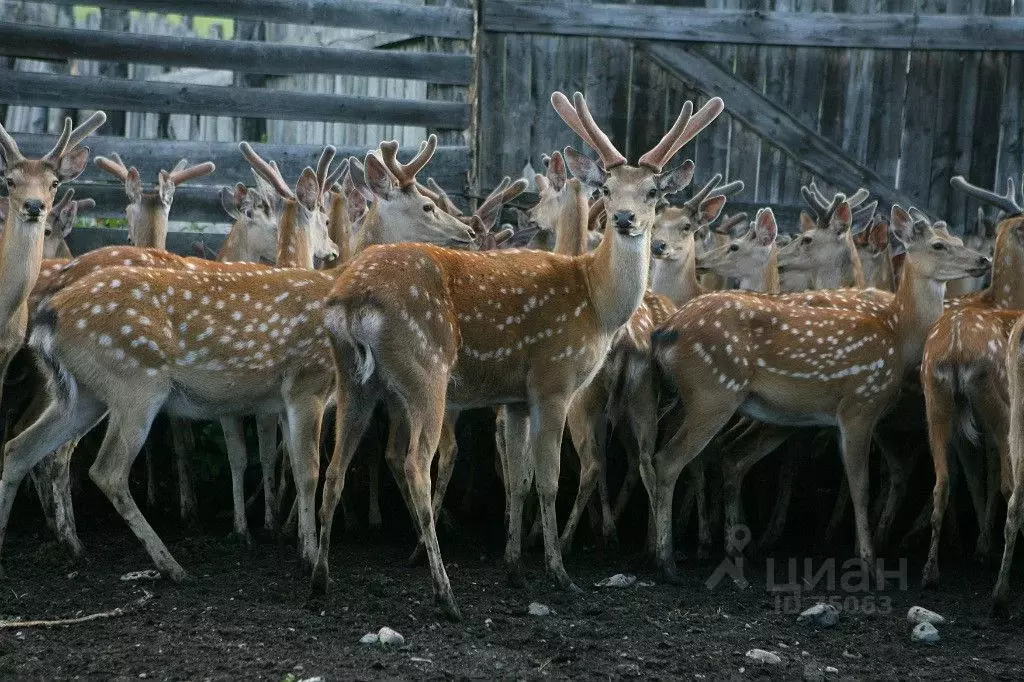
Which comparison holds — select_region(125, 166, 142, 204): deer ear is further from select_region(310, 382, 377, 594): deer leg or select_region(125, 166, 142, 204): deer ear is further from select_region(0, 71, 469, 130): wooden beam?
select_region(310, 382, 377, 594): deer leg

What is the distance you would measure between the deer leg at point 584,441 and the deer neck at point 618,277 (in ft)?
2.36

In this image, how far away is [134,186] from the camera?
9.47m

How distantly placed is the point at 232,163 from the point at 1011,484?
5821 mm

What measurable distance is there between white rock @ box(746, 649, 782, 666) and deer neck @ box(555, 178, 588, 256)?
3483 mm

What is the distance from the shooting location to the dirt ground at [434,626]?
5.52m

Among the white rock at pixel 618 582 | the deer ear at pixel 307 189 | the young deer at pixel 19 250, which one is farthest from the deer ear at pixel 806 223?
the young deer at pixel 19 250

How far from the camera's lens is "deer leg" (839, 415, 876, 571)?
295 inches

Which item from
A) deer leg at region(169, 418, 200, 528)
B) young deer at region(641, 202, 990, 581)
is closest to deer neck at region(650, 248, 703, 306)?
young deer at region(641, 202, 990, 581)

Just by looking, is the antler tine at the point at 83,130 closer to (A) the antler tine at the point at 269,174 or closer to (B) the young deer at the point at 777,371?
(A) the antler tine at the point at 269,174

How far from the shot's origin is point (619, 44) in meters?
11.1

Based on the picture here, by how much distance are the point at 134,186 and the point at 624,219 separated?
13.3 feet

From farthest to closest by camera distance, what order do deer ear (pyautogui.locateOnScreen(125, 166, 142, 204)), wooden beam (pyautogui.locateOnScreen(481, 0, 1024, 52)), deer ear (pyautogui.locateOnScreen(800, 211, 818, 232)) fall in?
wooden beam (pyautogui.locateOnScreen(481, 0, 1024, 52)) → deer ear (pyautogui.locateOnScreen(800, 211, 818, 232)) → deer ear (pyautogui.locateOnScreen(125, 166, 142, 204))

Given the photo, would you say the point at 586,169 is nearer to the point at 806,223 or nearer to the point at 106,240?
A: the point at 806,223

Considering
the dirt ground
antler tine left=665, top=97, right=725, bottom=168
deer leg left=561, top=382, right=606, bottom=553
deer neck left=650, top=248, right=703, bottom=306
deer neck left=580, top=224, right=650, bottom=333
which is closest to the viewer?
the dirt ground
